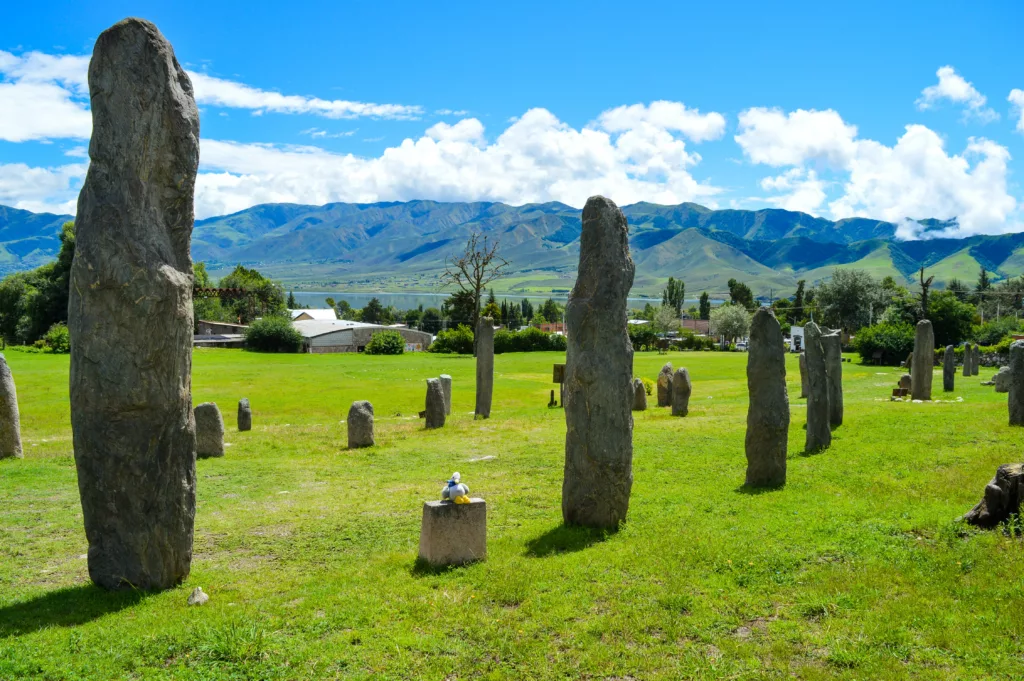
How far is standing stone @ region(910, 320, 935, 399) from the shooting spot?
30219 mm

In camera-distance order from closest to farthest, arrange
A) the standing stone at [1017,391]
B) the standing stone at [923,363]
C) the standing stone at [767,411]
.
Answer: the standing stone at [767,411] → the standing stone at [1017,391] → the standing stone at [923,363]

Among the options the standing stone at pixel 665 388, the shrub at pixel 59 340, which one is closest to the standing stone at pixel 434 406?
the standing stone at pixel 665 388

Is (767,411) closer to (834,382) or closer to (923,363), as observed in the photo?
(834,382)

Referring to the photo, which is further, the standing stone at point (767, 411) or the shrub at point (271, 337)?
the shrub at point (271, 337)

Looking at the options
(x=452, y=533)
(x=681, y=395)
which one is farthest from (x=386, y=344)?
(x=452, y=533)

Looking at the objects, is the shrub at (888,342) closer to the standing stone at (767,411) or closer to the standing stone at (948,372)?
the standing stone at (948,372)

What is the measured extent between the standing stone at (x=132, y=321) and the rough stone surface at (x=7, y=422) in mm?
12419

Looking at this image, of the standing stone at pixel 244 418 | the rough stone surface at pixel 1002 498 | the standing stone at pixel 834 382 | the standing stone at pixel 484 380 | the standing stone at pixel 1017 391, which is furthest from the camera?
the standing stone at pixel 484 380

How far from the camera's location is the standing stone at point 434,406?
27016mm

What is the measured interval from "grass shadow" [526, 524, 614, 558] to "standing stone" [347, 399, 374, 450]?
11.3 m

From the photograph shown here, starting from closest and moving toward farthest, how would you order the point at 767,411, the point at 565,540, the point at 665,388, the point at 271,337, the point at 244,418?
the point at 565,540 → the point at 767,411 → the point at 244,418 → the point at 665,388 → the point at 271,337

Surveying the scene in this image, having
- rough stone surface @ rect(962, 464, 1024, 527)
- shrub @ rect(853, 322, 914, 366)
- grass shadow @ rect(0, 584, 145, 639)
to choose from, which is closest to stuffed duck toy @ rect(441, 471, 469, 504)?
grass shadow @ rect(0, 584, 145, 639)

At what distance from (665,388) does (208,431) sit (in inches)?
798

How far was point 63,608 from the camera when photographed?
9.45 metres
